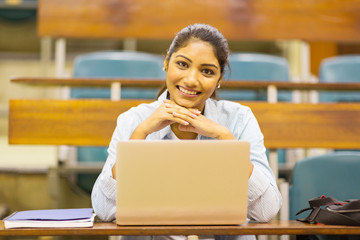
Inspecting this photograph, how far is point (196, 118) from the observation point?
2.45 ft

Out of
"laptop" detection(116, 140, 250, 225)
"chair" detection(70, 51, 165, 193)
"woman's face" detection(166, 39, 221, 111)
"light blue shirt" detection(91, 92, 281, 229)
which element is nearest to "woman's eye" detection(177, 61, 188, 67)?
"woman's face" detection(166, 39, 221, 111)

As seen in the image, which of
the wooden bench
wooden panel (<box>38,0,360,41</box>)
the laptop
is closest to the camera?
the laptop

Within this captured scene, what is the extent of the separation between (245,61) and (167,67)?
2.38 feet

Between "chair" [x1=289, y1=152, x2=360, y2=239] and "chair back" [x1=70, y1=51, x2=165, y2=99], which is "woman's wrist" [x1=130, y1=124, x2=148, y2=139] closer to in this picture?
"chair" [x1=289, y1=152, x2=360, y2=239]

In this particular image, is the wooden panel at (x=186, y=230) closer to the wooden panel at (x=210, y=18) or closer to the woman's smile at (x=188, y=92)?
the woman's smile at (x=188, y=92)

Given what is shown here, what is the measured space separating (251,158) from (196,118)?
111 millimetres

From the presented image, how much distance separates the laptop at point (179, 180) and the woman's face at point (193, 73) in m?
0.23

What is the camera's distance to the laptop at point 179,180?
0.56 m

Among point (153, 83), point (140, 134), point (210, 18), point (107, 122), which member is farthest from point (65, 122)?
point (210, 18)

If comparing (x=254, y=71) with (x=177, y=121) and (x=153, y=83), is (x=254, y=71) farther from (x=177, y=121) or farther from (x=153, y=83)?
(x=177, y=121)

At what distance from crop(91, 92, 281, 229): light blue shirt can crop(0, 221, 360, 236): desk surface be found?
129 millimetres

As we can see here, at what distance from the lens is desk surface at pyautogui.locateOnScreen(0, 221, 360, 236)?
0.56m

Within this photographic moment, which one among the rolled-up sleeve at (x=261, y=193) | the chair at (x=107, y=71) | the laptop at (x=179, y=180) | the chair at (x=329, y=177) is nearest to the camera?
the laptop at (x=179, y=180)

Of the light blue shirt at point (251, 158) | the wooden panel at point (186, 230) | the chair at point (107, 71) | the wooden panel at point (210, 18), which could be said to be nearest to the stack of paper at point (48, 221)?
the wooden panel at point (186, 230)
